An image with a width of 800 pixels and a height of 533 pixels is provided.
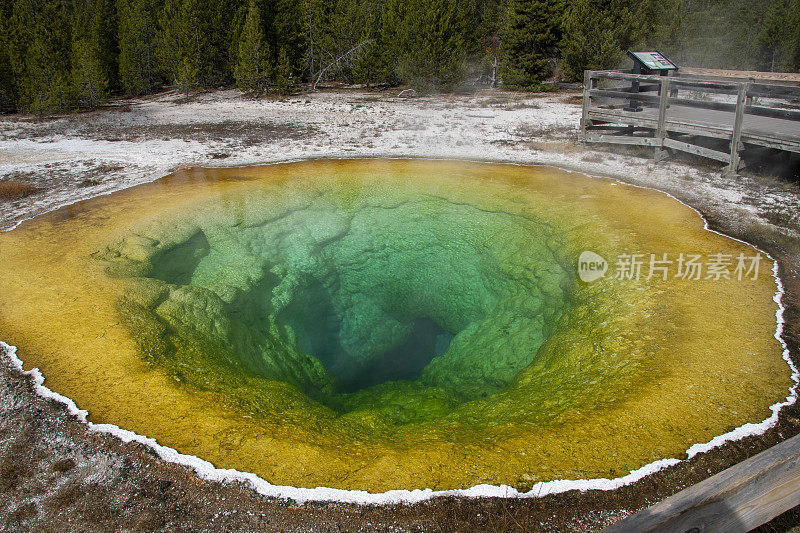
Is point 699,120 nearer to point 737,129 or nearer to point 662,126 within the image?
point 662,126

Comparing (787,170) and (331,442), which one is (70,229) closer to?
(331,442)

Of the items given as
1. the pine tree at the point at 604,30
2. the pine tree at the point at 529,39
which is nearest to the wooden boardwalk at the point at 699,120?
the pine tree at the point at 604,30

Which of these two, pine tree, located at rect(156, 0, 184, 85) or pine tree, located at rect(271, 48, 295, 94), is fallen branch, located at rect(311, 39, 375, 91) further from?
pine tree, located at rect(156, 0, 184, 85)

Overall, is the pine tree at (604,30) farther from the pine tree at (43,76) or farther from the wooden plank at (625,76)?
the pine tree at (43,76)

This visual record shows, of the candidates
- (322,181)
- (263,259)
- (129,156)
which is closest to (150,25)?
(129,156)

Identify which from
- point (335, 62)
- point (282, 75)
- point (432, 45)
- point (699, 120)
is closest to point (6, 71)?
point (282, 75)

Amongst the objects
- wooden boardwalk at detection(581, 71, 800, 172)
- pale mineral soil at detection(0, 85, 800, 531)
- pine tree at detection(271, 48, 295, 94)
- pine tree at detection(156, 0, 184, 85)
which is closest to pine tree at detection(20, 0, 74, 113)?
pale mineral soil at detection(0, 85, 800, 531)
